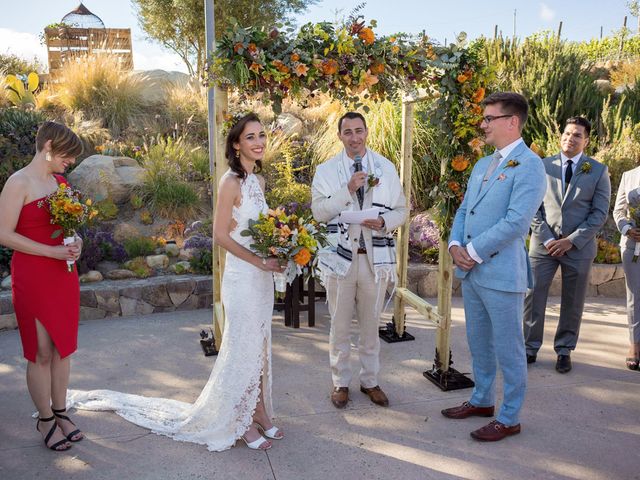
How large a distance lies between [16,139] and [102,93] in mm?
3212

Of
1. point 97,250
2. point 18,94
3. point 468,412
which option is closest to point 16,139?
point 18,94

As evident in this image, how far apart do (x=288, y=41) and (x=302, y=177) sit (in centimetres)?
511

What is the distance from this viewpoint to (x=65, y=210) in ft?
10.5

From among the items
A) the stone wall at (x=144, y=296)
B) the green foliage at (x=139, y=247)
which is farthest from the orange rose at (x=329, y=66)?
the green foliage at (x=139, y=247)

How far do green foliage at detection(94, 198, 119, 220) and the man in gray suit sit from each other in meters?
6.04

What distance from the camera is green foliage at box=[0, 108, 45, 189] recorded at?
803cm

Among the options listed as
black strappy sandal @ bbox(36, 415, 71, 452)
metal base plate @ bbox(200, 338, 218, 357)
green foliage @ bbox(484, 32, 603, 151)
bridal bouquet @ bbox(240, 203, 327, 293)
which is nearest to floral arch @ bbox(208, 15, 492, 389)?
bridal bouquet @ bbox(240, 203, 327, 293)

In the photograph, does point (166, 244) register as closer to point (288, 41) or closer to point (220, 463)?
point (288, 41)

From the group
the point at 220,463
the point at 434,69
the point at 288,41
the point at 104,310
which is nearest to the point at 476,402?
the point at 220,463

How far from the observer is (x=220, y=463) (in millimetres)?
3299

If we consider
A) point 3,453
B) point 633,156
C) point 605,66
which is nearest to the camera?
point 3,453

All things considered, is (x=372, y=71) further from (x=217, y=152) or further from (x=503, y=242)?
(x=503, y=242)

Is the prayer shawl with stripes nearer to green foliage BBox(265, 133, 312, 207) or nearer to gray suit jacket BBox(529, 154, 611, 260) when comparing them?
gray suit jacket BBox(529, 154, 611, 260)

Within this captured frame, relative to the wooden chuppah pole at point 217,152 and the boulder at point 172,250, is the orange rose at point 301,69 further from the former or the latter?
the boulder at point 172,250
